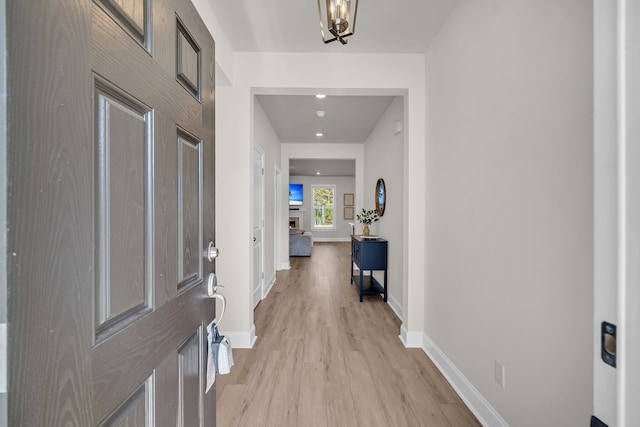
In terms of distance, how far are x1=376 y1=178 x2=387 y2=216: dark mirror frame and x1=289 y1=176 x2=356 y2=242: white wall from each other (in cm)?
663

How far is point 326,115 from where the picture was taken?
4.14m

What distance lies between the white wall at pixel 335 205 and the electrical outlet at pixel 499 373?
31.0 ft

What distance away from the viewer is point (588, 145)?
3.50ft

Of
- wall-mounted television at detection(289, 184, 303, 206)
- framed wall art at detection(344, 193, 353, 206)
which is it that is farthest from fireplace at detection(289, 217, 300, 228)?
framed wall art at detection(344, 193, 353, 206)

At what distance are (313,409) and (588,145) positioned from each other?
1933 millimetres

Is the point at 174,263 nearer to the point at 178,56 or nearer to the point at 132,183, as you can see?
the point at 132,183

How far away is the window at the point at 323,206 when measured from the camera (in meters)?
11.1

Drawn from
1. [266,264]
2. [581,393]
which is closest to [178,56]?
[581,393]

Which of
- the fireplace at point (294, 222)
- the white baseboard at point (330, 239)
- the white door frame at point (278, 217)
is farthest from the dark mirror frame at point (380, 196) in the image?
the white baseboard at point (330, 239)

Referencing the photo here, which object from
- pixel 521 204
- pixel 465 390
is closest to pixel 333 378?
pixel 465 390
